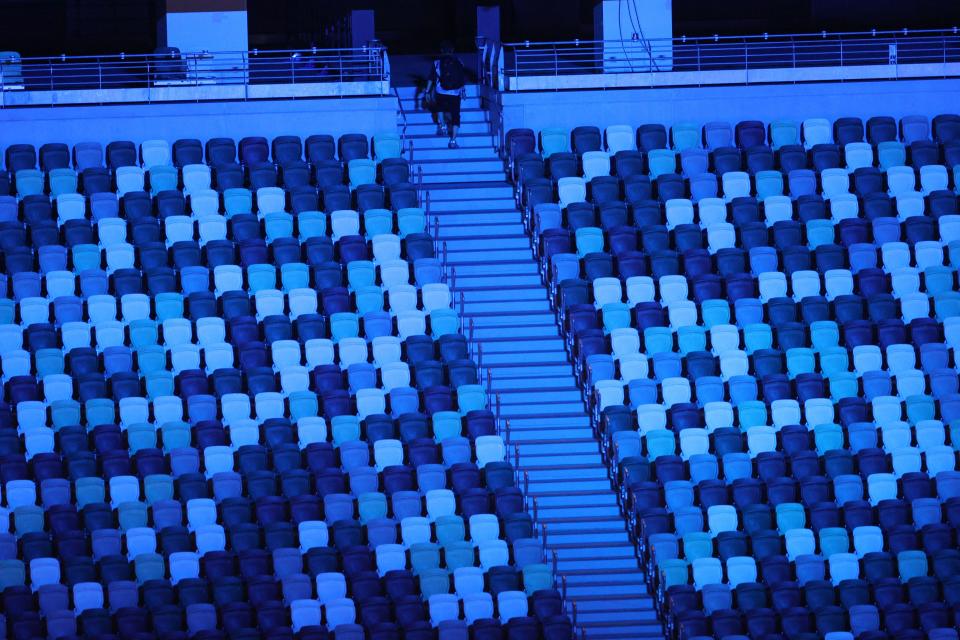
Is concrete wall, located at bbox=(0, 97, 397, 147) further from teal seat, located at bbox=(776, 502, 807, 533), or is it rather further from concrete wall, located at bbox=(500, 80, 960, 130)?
teal seat, located at bbox=(776, 502, 807, 533)

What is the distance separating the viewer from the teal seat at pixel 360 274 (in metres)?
16.2

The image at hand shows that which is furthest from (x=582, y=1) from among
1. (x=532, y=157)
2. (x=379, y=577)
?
(x=379, y=577)

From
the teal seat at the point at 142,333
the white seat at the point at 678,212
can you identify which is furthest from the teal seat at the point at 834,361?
the teal seat at the point at 142,333

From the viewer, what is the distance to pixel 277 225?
16.6 meters

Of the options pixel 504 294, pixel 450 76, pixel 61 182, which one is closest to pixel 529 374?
pixel 504 294

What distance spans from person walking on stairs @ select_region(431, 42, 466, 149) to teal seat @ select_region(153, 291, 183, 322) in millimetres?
3172

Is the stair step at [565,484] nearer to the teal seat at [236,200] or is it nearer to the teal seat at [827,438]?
the teal seat at [827,438]

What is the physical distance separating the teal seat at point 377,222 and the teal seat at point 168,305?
64.1 inches

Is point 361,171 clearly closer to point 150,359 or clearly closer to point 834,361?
point 150,359

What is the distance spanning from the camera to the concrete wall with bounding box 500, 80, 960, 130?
58.4 ft

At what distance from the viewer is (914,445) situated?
15.4 metres

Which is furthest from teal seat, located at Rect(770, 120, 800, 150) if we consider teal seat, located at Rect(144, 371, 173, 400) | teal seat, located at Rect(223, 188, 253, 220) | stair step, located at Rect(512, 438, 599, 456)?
teal seat, located at Rect(144, 371, 173, 400)

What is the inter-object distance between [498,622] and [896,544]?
283 cm

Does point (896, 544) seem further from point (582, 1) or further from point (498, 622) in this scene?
point (582, 1)
